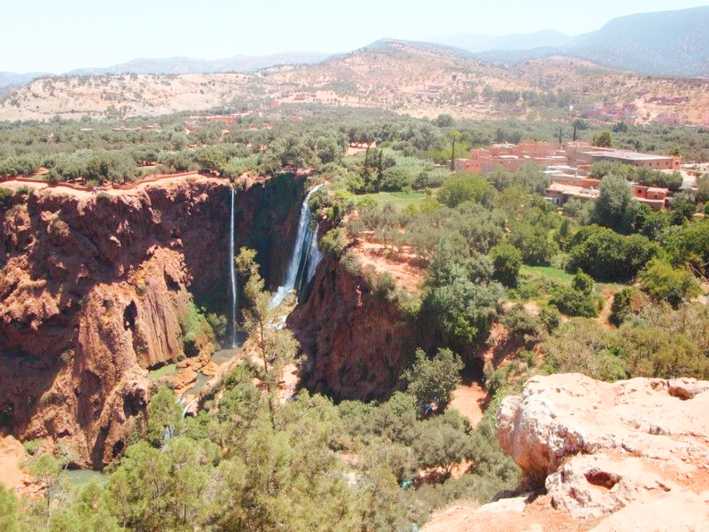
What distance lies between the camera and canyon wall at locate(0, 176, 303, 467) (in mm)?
33375

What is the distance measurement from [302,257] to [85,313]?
544 inches

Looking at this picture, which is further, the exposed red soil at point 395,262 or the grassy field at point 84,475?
the exposed red soil at point 395,262

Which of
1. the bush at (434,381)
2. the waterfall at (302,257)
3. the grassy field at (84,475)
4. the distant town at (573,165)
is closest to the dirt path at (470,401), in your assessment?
the bush at (434,381)

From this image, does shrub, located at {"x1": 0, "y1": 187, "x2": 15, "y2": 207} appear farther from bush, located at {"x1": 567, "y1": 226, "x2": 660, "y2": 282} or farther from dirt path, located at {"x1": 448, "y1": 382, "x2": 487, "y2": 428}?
bush, located at {"x1": 567, "y1": 226, "x2": 660, "y2": 282}

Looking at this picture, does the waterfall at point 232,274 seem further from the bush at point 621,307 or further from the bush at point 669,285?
the bush at point 669,285

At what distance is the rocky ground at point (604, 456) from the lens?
8.62 m

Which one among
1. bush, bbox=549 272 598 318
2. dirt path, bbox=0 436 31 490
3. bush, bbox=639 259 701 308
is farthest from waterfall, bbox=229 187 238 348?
bush, bbox=639 259 701 308

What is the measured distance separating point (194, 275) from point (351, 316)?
1596 cm

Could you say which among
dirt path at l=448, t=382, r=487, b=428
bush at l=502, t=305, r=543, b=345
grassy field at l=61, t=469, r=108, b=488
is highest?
bush at l=502, t=305, r=543, b=345

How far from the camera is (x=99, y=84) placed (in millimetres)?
135375

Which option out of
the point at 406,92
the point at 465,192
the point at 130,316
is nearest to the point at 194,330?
the point at 130,316

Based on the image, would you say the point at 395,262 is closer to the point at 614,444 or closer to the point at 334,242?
the point at 334,242

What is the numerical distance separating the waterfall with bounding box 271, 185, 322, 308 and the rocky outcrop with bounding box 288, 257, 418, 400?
11.7 feet

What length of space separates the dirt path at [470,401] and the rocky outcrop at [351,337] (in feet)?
11.2
